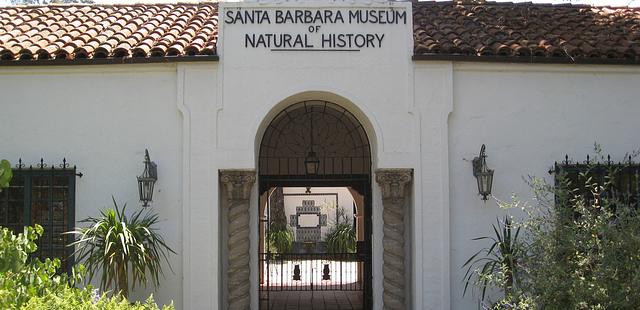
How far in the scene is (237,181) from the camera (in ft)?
32.1

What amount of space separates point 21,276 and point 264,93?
4.21 m

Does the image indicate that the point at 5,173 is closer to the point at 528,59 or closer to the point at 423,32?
the point at 423,32

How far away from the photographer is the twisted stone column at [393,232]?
32.2 feet

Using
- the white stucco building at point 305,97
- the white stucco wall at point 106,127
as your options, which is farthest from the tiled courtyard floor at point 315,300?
the white stucco wall at point 106,127

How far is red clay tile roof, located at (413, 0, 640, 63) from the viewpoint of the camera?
A: 32.8ft

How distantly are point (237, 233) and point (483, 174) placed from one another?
11.3 ft

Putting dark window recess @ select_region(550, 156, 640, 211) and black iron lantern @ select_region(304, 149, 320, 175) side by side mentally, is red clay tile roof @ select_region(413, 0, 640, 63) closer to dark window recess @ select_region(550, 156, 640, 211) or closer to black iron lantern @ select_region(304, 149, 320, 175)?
dark window recess @ select_region(550, 156, 640, 211)

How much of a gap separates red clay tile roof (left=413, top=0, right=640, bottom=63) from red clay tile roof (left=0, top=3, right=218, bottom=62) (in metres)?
3.36

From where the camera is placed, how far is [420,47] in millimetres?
9953

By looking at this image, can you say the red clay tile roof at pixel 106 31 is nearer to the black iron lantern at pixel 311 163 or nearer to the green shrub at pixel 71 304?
the black iron lantern at pixel 311 163

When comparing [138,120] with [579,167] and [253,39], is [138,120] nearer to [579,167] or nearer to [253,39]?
[253,39]

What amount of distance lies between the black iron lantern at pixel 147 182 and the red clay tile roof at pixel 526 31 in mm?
3923

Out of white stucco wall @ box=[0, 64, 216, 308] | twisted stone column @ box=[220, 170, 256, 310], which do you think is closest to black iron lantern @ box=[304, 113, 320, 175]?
twisted stone column @ box=[220, 170, 256, 310]

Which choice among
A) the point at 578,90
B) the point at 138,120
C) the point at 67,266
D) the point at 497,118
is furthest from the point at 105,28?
the point at 578,90
